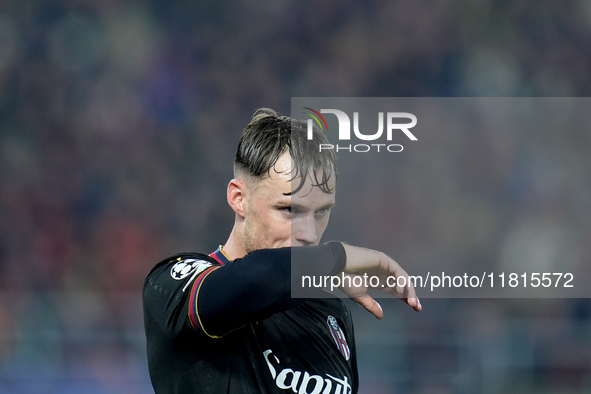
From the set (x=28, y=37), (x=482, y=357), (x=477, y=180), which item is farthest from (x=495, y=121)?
(x=28, y=37)

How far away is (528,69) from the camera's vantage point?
623 cm

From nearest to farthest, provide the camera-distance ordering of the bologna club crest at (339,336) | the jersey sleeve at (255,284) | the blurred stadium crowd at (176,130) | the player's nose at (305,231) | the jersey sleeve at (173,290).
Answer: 1. the jersey sleeve at (255,284)
2. the jersey sleeve at (173,290)
3. the player's nose at (305,231)
4. the bologna club crest at (339,336)
5. the blurred stadium crowd at (176,130)

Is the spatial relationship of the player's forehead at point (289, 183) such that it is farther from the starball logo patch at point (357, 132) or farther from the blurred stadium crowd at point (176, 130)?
the blurred stadium crowd at point (176, 130)

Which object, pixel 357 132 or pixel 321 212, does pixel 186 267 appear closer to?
pixel 321 212

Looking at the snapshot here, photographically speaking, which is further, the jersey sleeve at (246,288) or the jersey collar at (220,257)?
the jersey collar at (220,257)

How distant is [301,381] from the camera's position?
194 cm

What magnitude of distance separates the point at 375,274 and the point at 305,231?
0.35 meters

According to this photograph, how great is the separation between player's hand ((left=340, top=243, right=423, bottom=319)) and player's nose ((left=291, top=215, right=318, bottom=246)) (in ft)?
1.01

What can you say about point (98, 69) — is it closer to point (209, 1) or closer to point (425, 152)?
point (209, 1)

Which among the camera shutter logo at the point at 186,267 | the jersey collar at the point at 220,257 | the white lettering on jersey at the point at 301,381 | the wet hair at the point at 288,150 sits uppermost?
the wet hair at the point at 288,150

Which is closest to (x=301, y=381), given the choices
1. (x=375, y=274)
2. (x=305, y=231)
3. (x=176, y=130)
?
(x=305, y=231)

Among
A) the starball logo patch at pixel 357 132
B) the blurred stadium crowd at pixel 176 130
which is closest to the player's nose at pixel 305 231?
the starball logo patch at pixel 357 132

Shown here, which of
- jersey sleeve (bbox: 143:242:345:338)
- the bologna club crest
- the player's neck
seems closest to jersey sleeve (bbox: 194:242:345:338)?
jersey sleeve (bbox: 143:242:345:338)

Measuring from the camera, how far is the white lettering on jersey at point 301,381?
6.26ft
